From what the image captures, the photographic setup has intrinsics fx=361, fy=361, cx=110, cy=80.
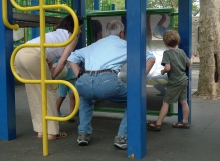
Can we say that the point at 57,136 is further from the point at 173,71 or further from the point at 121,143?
the point at 173,71

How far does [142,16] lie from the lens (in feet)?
11.6

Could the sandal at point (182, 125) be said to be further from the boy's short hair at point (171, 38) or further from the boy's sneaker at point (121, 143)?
the boy's sneaker at point (121, 143)

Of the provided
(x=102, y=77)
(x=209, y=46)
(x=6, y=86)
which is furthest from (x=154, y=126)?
(x=209, y=46)

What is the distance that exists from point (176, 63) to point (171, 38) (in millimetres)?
342

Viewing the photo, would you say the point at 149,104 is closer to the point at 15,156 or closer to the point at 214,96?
the point at 15,156

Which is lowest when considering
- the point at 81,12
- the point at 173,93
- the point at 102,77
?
the point at 173,93

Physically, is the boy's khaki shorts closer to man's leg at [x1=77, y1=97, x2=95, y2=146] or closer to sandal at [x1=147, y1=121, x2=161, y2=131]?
sandal at [x1=147, y1=121, x2=161, y2=131]

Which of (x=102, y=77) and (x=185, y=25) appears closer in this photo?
(x=102, y=77)

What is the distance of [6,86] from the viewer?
430 cm

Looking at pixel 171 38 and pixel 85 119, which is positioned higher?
pixel 171 38

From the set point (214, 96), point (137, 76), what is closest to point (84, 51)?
point (137, 76)

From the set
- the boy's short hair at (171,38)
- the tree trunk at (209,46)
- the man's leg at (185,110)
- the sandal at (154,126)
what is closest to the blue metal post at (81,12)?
the boy's short hair at (171,38)

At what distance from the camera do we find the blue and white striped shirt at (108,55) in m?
3.96

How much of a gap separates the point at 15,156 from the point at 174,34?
252 centimetres
